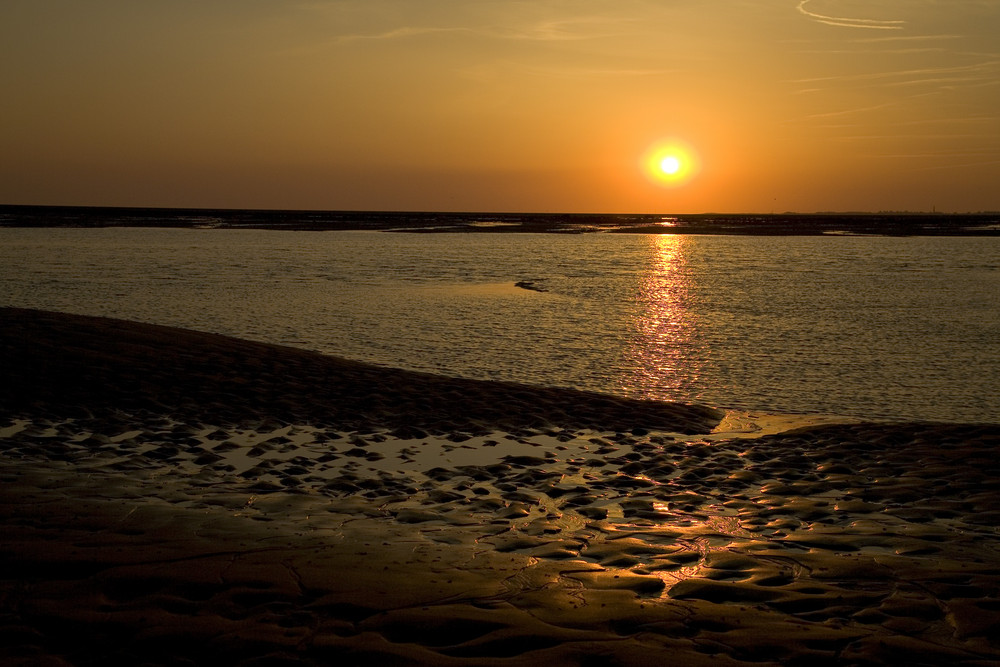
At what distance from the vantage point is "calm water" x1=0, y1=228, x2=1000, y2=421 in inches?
659

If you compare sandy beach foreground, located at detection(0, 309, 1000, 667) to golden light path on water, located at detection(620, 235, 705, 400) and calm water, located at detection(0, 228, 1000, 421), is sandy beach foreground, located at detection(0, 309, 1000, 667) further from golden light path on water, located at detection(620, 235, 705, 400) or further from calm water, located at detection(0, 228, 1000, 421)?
calm water, located at detection(0, 228, 1000, 421)

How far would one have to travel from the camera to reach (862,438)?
38.4 feet

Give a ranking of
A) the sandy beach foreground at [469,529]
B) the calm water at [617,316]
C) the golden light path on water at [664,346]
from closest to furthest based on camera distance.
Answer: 1. the sandy beach foreground at [469,529]
2. the golden light path on water at [664,346]
3. the calm water at [617,316]

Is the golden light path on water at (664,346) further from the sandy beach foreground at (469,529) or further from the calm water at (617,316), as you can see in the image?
the sandy beach foreground at (469,529)

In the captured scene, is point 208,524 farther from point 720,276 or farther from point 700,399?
point 720,276

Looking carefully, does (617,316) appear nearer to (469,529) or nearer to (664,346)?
(664,346)

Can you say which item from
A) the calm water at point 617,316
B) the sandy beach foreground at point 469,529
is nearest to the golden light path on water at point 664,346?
the calm water at point 617,316

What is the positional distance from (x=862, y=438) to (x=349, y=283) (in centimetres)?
2890

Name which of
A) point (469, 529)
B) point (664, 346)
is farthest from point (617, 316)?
point (469, 529)

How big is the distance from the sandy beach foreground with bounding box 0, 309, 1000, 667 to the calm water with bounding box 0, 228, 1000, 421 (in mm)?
3393

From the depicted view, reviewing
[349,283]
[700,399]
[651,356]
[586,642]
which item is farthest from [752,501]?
[349,283]

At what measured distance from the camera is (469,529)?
25.1 ft

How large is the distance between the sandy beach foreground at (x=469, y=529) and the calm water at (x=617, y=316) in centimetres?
339

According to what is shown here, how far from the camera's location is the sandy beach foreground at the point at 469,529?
519 cm
